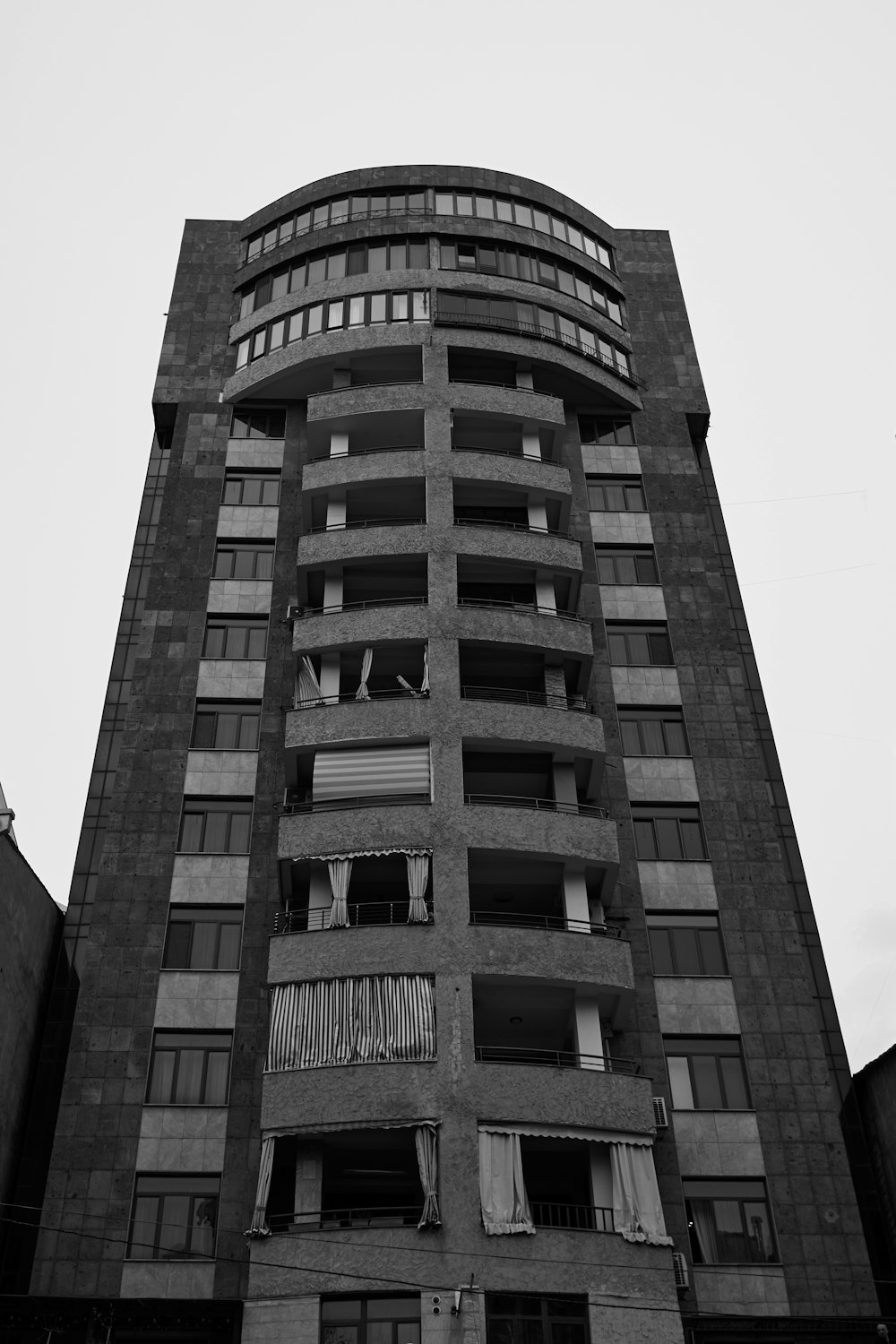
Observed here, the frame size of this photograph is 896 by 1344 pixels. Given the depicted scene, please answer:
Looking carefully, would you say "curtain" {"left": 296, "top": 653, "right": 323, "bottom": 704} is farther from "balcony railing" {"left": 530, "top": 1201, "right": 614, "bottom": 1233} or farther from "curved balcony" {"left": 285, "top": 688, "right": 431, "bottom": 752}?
"balcony railing" {"left": 530, "top": 1201, "right": 614, "bottom": 1233}

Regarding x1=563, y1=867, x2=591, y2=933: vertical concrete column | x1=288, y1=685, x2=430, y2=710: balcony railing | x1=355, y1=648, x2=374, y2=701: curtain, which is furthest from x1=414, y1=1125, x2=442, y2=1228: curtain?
x1=355, y1=648, x2=374, y2=701: curtain

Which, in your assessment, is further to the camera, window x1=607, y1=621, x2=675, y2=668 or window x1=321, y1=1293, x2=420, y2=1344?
window x1=607, y1=621, x2=675, y2=668

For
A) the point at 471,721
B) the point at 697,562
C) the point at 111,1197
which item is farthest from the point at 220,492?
the point at 111,1197

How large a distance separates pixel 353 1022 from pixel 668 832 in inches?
613

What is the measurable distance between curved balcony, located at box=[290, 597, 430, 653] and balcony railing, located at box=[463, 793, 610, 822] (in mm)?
6767

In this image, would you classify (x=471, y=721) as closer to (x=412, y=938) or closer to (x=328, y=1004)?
(x=412, y=938)

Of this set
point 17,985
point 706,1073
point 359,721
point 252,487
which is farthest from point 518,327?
point 17,985

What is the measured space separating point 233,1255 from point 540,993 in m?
13.0

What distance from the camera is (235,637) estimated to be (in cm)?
5372

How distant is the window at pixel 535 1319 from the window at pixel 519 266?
46.0 m

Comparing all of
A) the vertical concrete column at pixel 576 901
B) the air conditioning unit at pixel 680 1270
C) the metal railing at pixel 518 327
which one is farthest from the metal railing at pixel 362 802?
the metal railing at pixel 518 327

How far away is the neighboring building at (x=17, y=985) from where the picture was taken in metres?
41.9

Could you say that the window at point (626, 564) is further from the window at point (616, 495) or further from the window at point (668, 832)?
the window at point (668, 832)

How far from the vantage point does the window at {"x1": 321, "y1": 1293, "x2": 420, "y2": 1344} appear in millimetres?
36969
